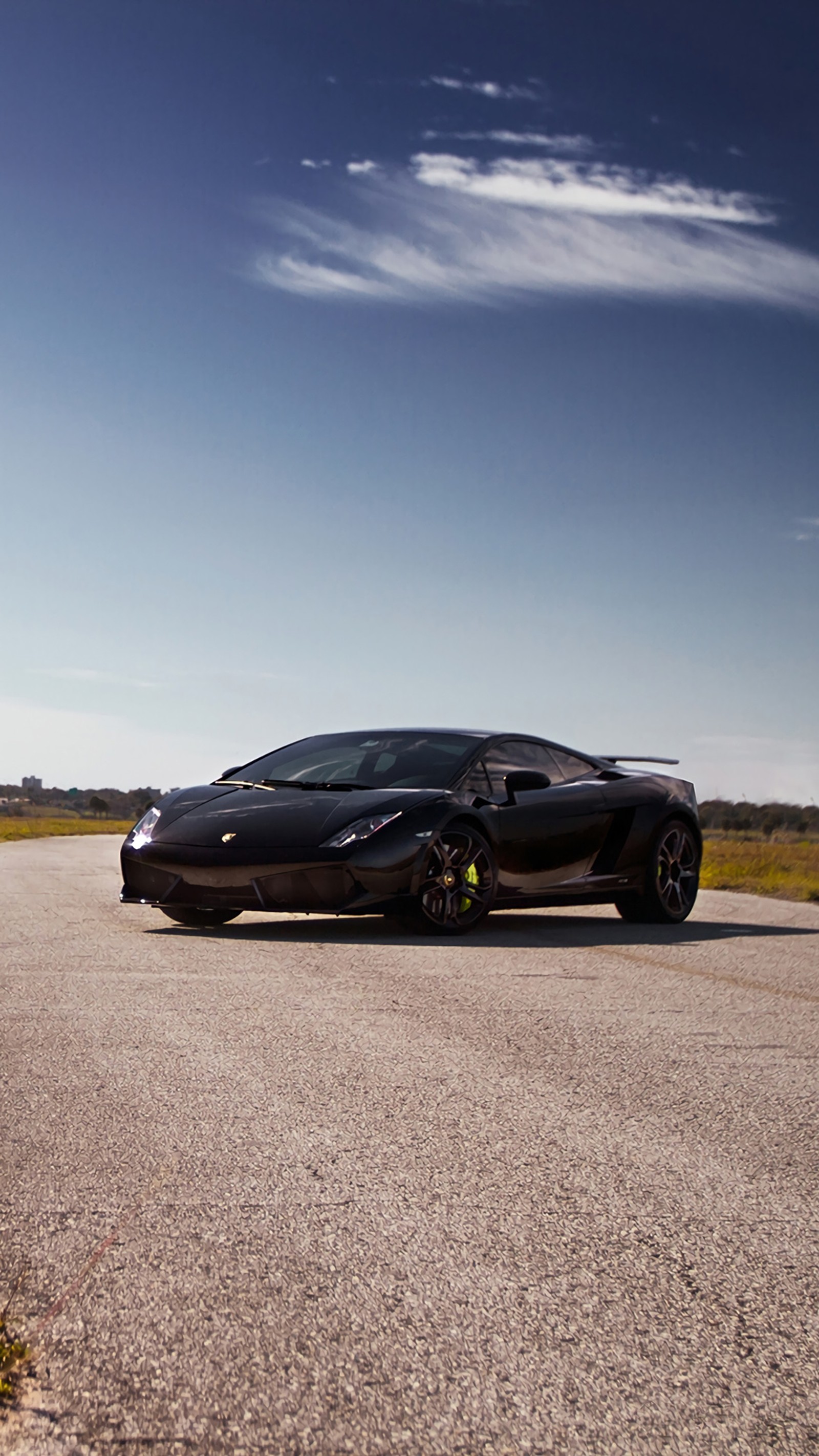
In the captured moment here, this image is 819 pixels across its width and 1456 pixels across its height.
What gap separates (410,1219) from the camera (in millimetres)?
2674

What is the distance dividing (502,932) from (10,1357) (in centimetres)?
662

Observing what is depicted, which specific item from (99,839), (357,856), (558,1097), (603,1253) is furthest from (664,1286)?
(99,839)

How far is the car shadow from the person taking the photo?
7.73 metres

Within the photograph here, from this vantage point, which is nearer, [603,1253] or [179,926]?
[603,1253]

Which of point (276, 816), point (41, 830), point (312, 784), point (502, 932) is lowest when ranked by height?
point (41, 830)

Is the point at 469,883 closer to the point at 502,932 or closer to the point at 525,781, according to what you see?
the point at 502,932

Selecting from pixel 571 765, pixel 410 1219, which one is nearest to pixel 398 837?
pixel 571 765

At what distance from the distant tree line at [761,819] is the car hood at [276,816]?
130ft

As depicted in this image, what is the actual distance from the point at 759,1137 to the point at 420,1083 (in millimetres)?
1015

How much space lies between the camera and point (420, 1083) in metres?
3.94

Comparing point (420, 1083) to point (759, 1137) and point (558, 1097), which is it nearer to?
point (558, 1097)

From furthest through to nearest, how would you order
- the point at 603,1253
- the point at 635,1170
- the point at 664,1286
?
1. the point at 635,1170
2. the point at 603,1253
3. the point at 664,1286

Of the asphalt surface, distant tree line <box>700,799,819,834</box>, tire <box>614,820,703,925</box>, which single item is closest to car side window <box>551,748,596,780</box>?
tire <box>614,820,703,925</box>

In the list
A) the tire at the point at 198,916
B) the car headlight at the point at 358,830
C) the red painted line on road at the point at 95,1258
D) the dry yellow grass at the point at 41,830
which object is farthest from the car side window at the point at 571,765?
the dry yellow grass at the point at 41,830
